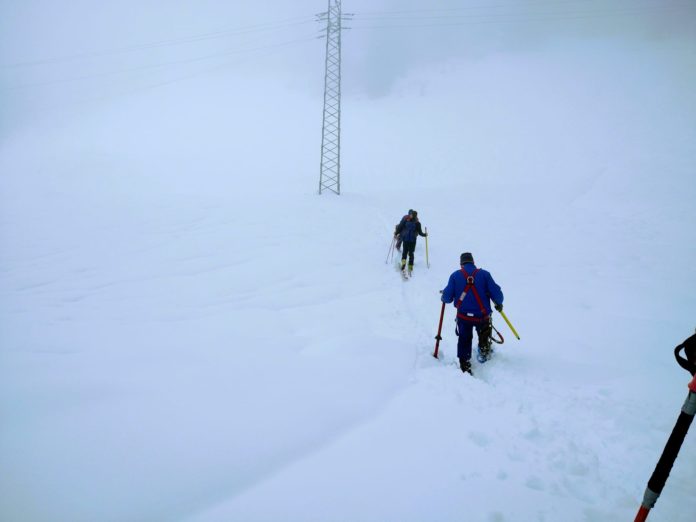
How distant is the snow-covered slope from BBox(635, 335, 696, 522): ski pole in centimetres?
97

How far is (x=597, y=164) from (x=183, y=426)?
81.2 feet

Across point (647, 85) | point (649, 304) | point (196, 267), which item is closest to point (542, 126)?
point (647, 85)

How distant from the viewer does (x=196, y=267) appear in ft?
26.2

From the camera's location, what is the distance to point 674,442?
191cm

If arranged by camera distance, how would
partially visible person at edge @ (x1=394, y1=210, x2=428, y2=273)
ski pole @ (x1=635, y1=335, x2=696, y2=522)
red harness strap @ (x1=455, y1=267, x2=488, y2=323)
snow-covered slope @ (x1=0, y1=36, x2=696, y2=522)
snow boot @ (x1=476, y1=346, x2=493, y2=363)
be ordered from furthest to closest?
partially visible person at edge @ (x1=394, y1=210, x2=428, y2=273), snow boot @ (x1=476, y1=346, x2=493, y2=363), red harness strap @ (x1=455, y1=267, x2=488, y2=323), snow-covered slope @ (x1=0, y1=36, x2=696, y2=522), ski pole @ (x1=635, y1=335, x2=696, y2=522)

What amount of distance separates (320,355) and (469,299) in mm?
2439

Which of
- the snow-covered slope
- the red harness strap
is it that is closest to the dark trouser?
the snow-covered slope

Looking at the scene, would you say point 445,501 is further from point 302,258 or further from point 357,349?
point 302,258

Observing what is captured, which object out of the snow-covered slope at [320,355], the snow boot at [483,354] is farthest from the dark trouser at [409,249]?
the snow boot at [483,354]

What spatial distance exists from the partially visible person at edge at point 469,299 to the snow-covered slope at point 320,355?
535 mm

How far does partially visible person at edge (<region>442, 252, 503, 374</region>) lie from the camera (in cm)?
508

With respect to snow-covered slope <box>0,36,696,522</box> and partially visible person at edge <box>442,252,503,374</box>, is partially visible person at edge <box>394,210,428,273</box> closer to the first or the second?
snow-covered slope <box>0,36,696,522</box>

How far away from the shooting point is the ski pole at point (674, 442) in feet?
6.00

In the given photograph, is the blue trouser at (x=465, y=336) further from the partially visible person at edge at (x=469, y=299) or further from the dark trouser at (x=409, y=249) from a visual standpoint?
the dark trouser at (x=409, y=249)
